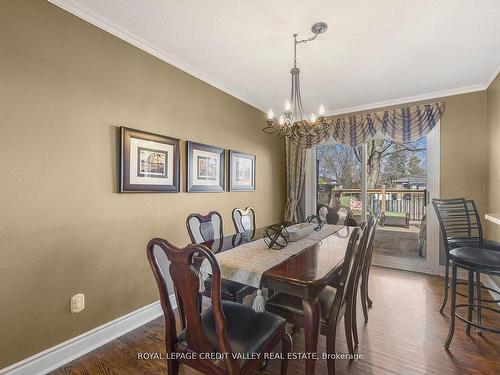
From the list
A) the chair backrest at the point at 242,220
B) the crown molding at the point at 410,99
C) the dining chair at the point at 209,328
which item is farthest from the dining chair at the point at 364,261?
the crown molding at the point at 410,99

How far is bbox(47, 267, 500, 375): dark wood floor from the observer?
5.48 feet

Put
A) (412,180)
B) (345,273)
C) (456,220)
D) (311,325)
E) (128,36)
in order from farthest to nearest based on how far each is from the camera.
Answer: (412,180) < (456,220) < (128,36) < (345,273) < (311,325)

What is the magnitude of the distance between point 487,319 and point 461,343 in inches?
25.4

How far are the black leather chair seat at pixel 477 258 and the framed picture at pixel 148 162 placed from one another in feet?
8.43

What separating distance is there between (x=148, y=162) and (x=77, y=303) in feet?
4.14

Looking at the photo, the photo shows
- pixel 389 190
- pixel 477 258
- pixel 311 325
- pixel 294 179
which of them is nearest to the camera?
pixel 311 325

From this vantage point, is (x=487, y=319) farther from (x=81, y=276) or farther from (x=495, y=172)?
(x=81, y=276)

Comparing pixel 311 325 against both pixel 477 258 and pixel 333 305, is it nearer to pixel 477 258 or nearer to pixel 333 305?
pixel 333 305

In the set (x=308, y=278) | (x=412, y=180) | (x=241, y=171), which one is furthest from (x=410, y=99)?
(x=308, y=278)

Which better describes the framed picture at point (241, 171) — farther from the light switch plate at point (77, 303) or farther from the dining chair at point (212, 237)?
the light switch plate at point (77, 303)

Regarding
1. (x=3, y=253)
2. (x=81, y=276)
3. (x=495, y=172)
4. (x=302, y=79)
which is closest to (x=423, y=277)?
(x=495, y=172)

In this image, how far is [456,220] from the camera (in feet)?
9.25

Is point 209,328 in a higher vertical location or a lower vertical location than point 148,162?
lower

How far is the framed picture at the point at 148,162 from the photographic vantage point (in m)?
2.13
